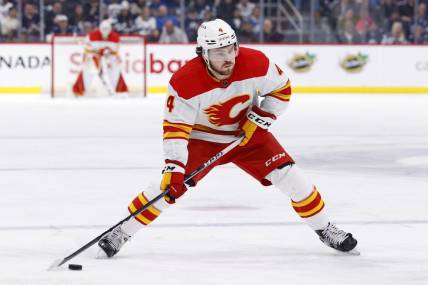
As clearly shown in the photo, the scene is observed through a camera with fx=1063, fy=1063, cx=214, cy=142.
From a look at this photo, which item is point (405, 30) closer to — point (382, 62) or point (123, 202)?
point (382, 62)

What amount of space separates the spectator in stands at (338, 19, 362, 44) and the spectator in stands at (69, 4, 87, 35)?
366 cm

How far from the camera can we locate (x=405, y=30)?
1540 cm

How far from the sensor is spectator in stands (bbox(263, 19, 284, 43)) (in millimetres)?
15133

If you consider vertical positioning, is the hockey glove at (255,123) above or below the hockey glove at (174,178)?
above

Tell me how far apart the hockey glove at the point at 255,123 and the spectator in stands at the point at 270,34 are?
1100 cm

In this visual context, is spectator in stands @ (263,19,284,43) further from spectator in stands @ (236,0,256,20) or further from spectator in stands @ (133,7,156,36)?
spectator in stands @ (133,7,156,36)

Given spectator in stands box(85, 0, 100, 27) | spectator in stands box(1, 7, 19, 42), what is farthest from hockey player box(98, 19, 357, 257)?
spectator in stands box(85, 0, 100, 27)

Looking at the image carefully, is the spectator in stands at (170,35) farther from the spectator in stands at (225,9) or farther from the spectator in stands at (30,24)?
the spectator in stands at (30,24)

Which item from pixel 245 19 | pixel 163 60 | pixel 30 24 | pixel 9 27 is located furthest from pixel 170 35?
pixel 9 27

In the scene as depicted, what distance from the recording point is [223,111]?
164 inches

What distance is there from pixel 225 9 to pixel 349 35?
183 cm

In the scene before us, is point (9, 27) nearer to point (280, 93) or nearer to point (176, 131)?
point (280, 93)

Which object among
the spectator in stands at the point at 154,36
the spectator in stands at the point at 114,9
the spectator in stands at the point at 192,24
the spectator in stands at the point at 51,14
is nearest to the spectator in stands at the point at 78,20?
the spectator in stands at the point at 51,14

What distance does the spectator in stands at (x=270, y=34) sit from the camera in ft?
49.6
